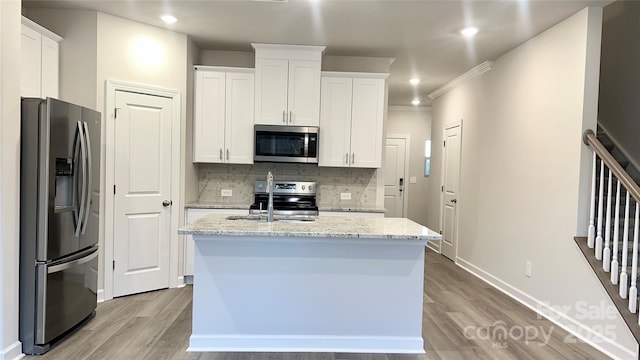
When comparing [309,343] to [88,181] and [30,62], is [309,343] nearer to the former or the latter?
[88,181]

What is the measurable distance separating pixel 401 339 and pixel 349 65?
3.23 m

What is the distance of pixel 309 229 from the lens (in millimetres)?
2428

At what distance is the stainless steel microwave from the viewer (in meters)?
4.20

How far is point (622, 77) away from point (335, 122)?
290 centimetres

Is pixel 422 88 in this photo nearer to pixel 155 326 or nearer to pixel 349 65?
pixel 349 65

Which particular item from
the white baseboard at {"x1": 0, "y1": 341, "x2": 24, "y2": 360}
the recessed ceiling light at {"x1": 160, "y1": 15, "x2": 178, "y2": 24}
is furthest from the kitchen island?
the recessed ceiling light at {"x1": 160, "y1": 15, "x2": 178, "y2": 24}

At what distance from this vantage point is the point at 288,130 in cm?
420

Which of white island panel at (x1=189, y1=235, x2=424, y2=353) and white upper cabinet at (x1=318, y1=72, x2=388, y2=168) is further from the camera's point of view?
white upper cabinet at (x1=318, y1=72, x2=388, y2=168)

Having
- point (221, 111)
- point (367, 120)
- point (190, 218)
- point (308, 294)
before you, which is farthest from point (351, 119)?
point (308, 294)

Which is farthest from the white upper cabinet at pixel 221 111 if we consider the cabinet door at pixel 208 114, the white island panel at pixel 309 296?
the white island panel at pixel 309 296

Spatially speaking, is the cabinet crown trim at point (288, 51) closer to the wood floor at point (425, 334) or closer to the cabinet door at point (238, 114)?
the cabinet door at point (238, 114)

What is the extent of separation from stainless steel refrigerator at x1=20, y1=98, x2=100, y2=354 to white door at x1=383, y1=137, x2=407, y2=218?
19.2 feet

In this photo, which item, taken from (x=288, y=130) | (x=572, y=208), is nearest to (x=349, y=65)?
(x=288, y=130)

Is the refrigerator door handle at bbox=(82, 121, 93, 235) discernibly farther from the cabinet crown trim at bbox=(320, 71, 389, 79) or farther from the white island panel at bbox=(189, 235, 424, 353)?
the cabinet crown trim at bbox=(320, 71, 389, 79)
